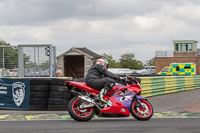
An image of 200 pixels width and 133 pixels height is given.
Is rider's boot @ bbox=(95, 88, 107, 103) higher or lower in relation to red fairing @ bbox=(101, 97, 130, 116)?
higher

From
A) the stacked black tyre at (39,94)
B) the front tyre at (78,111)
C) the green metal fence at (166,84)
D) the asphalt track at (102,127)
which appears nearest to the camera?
the asphalt track at (102,127)

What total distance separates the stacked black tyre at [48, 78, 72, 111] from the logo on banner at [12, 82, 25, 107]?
956 mm

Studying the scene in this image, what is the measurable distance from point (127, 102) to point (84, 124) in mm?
1363

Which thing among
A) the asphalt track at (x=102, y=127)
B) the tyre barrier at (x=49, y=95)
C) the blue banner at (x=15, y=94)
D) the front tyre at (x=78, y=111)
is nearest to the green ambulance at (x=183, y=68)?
the tyre barrier at (x=49, y=95)

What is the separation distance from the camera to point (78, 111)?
360 inches

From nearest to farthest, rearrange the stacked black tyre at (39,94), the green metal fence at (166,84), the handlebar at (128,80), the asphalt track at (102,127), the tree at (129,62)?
the asphalt track at (102,127)
the handlebar at (128,80)
the stacked black tyre at (39,94)
the green metal fence at (166,84)
the tree at (129,62)

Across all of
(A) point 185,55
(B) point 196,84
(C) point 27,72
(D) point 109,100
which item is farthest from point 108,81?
(A) point 185,55

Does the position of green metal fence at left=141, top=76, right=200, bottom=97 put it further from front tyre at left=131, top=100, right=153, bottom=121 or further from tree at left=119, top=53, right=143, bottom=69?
tree at left=119, top=53, right=143, bottom=69

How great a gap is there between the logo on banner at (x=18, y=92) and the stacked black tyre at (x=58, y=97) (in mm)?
956

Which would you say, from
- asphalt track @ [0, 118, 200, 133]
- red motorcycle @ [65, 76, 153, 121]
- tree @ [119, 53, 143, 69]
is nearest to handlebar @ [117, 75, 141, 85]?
red motorcycle @ [65, 76, 153, 121]

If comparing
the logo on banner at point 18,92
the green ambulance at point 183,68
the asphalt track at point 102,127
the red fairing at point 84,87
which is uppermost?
the green ambulance at point 183,68

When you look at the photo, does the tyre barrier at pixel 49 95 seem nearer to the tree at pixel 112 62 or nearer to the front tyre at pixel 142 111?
the front tyre at pixel 142 111

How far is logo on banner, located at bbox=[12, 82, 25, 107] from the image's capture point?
12086 millimetres

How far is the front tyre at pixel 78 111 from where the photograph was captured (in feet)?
29.5
